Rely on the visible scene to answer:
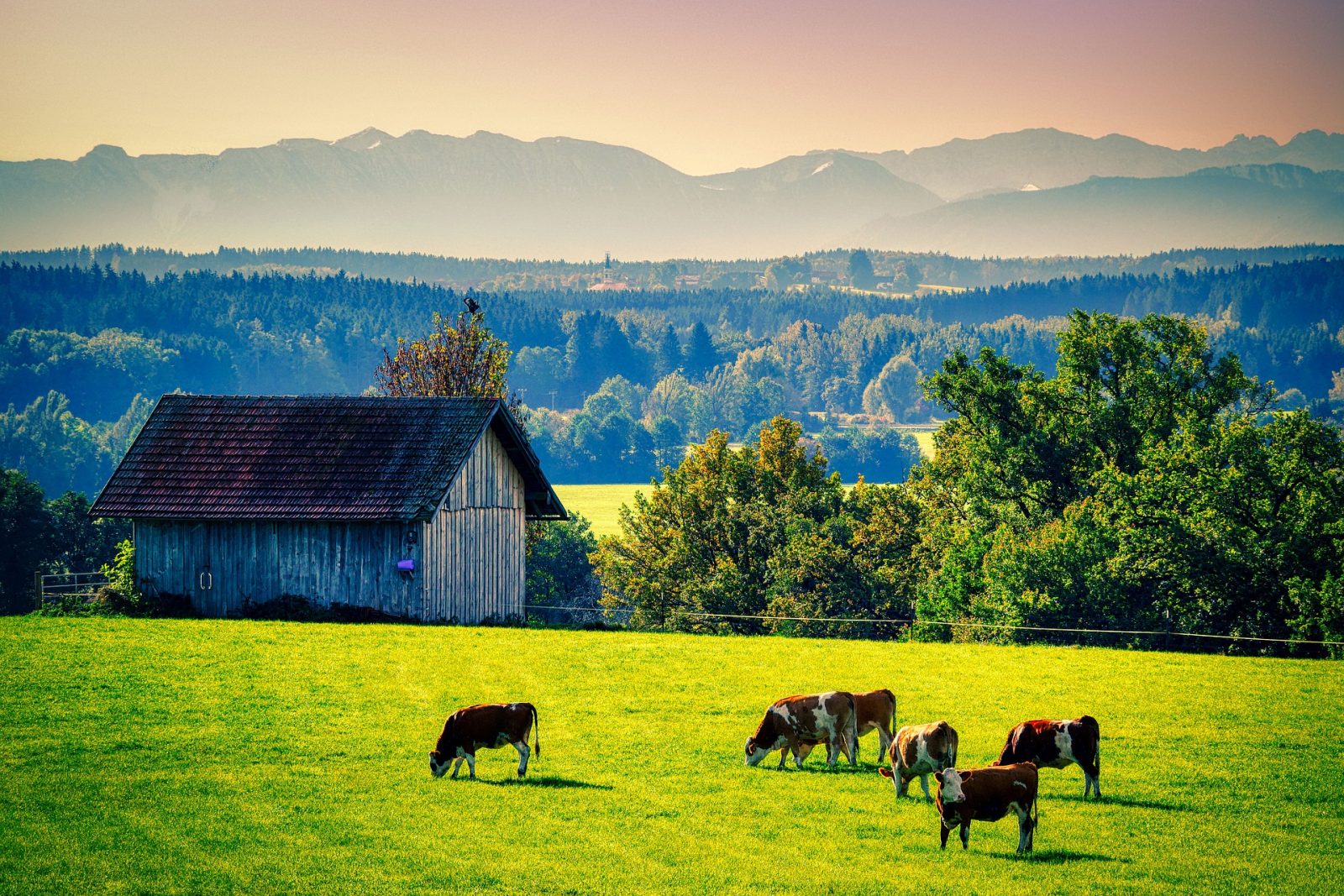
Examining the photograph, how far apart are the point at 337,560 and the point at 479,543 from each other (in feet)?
15.4

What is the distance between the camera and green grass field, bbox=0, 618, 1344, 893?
17.1 m

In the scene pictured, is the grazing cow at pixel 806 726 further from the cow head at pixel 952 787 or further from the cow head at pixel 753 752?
the cow head at pixel 952 787

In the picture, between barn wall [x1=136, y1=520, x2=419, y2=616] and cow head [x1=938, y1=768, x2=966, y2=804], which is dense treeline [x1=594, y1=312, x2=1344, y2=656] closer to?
barn wall [x1=136, y1=520, x2=419, y2=616]

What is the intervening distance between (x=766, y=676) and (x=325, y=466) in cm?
1824

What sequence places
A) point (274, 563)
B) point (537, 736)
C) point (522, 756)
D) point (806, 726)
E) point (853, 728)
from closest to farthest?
point (522, 756) < point (806, 726) < point (853, 728) < point (537, 736) < point (274, 563)

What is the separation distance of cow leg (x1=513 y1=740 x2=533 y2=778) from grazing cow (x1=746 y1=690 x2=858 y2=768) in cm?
351

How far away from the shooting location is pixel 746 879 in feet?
55.3

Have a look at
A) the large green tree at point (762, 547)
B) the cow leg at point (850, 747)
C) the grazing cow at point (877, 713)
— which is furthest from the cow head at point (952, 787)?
the large green tree at point (762, 547)

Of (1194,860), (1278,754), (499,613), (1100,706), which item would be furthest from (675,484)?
(1194,860)

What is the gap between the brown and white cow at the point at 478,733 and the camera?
2141 centimetres

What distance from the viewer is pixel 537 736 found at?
73.6 feet

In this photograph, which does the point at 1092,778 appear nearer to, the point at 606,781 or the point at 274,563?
the point at 606,781

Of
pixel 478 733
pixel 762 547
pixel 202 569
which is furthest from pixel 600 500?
pixel 478 733

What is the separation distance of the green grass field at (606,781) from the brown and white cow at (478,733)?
0.48m
